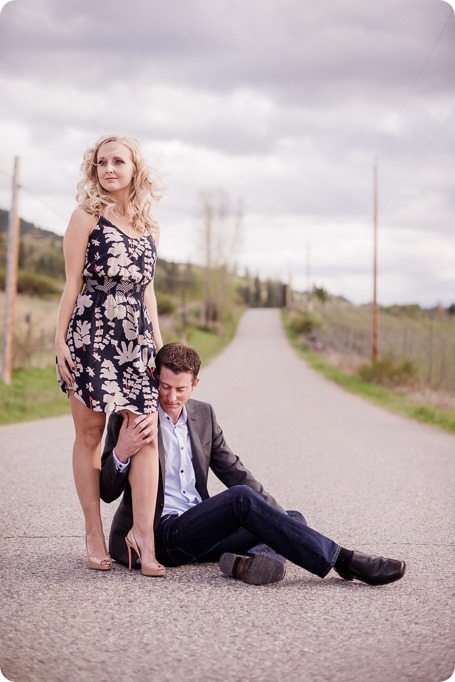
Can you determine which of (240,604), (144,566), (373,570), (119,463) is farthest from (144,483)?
(373,570)

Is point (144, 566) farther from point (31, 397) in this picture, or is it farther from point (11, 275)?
point (11, 275)

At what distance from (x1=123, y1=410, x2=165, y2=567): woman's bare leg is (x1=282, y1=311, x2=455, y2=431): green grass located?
991cm

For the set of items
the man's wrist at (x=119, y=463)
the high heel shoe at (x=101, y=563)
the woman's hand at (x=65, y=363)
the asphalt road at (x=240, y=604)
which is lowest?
the asphalt road at (x=240, y=604)

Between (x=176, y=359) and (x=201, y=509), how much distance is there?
0.72 m

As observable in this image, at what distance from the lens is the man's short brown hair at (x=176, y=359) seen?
3842 millimetres

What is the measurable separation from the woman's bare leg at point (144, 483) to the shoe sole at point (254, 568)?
0.41m

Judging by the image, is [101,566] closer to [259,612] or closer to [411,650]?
[259,612]

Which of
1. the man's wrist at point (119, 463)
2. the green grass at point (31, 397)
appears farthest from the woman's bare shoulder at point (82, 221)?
the green grass at point (31, 397)

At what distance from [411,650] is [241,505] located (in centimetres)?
110

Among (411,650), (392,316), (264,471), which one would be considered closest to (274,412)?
(264,471)

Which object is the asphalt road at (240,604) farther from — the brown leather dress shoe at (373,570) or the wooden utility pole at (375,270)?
the wooden utility pole at (375,270)

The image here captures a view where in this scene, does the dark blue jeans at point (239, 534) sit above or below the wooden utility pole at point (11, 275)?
below

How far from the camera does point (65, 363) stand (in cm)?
380

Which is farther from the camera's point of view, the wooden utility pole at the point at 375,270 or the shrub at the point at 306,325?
the shrub at the point at 306,325
